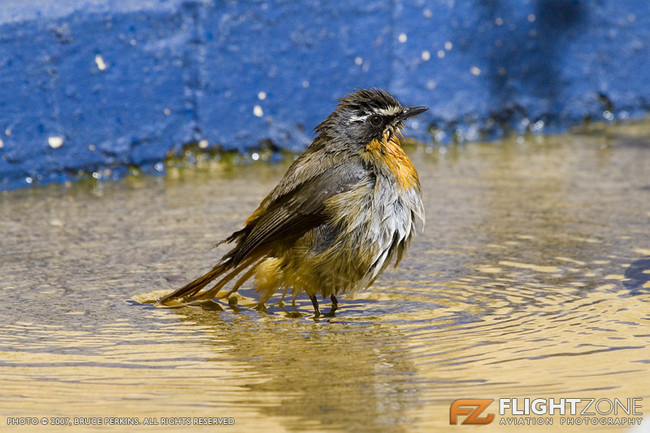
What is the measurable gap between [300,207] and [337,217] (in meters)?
0.18

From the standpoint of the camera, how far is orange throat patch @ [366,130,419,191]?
4293mm

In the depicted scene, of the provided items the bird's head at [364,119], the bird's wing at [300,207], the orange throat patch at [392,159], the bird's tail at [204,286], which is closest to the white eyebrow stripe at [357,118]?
the bird's head at [364,119]

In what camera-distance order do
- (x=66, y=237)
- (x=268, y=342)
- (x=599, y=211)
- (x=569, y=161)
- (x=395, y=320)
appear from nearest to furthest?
(x=268, y=342)
(x=395, y=320)
(x=66, y=237)
(x=599, y=211)
(x=569, y=161)

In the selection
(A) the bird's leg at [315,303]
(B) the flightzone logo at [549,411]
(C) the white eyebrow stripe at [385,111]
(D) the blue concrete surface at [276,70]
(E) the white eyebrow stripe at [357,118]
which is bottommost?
(B) the flightzone logo at [549,411]

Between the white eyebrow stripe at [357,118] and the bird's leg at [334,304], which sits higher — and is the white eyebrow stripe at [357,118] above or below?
above

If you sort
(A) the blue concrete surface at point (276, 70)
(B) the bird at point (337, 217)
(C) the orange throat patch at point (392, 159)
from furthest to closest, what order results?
(A) the blue concrete surface at point (276, 70) < (C) the orange throat patch at point (392, 159) < (B) the bird at point (337, 217)

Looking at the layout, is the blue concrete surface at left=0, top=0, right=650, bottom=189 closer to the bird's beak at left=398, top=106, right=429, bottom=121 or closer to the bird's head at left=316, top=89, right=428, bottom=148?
the bird's head at left=316, top=89, right=428, bottom=148

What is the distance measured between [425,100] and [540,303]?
429 cm

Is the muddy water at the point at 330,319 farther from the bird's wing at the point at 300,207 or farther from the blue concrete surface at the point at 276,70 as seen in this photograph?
the blue concrete surface at the point at 276,70

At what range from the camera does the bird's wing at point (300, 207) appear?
13.8 feet

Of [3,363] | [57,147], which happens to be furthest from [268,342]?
[57,147]

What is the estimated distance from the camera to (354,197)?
→ 13.7 ft

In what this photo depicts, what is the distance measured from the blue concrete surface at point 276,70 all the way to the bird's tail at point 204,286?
284 cm

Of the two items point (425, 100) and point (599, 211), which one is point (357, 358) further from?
point (425, 100)
